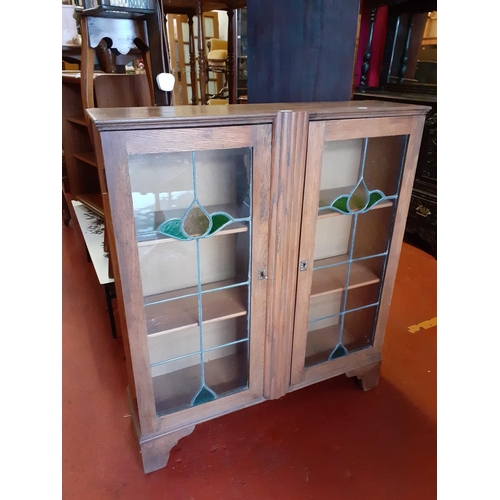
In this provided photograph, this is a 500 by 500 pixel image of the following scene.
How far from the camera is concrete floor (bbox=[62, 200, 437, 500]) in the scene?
1258mm

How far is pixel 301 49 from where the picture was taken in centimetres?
147

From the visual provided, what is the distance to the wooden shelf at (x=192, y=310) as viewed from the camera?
3.80ft

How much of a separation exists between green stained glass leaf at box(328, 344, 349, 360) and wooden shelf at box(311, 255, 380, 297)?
0.82 ft

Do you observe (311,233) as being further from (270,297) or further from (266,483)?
(266,483)

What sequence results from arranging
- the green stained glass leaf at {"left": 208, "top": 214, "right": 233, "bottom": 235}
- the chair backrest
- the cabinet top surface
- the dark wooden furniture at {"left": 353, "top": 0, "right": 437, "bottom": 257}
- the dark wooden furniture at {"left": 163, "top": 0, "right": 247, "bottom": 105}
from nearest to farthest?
the cabinet top surface → the green stained glass leaf at {"left": 208, "top": 214, "right": 233, "bottom": 235} → the dark wooden furniture at {"left": 163, "top": 0, "right": 247, "bottom": 105} → the dark wooden furniture at {"left": 353, "top": 0, "right": 437, "bottom": 257} → the chair backrest

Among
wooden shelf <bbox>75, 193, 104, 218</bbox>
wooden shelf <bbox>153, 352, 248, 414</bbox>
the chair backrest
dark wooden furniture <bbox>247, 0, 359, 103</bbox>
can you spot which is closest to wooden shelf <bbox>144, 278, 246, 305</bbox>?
wooden shelf <bbox>153, 352, 248, 414</bbox>

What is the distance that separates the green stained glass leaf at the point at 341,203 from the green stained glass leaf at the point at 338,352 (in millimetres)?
565

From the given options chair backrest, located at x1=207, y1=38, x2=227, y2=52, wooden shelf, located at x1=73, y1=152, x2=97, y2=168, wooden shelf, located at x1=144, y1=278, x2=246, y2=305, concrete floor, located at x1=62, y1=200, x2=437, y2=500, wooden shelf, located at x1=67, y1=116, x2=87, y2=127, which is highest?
chair backrest, located at x1=207, y1=38, x2=227, y2=52

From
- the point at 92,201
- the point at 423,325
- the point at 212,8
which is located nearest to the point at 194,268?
the point at 423,325

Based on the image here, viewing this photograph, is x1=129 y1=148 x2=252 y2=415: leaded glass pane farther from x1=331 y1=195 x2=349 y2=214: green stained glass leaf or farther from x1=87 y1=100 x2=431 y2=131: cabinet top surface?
x1=331 y1=195 x2=349 y2=214: green stained glass leaf

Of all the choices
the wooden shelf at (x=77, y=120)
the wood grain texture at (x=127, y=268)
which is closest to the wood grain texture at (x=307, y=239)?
the wood grain texture at (x=127, y=268)

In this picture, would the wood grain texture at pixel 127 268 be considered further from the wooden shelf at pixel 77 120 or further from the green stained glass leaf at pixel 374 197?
the wooden shelf at pixel 77 120

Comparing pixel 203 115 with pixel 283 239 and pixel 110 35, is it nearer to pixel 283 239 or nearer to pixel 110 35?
pixel 283 239

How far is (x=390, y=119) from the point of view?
1.15m
